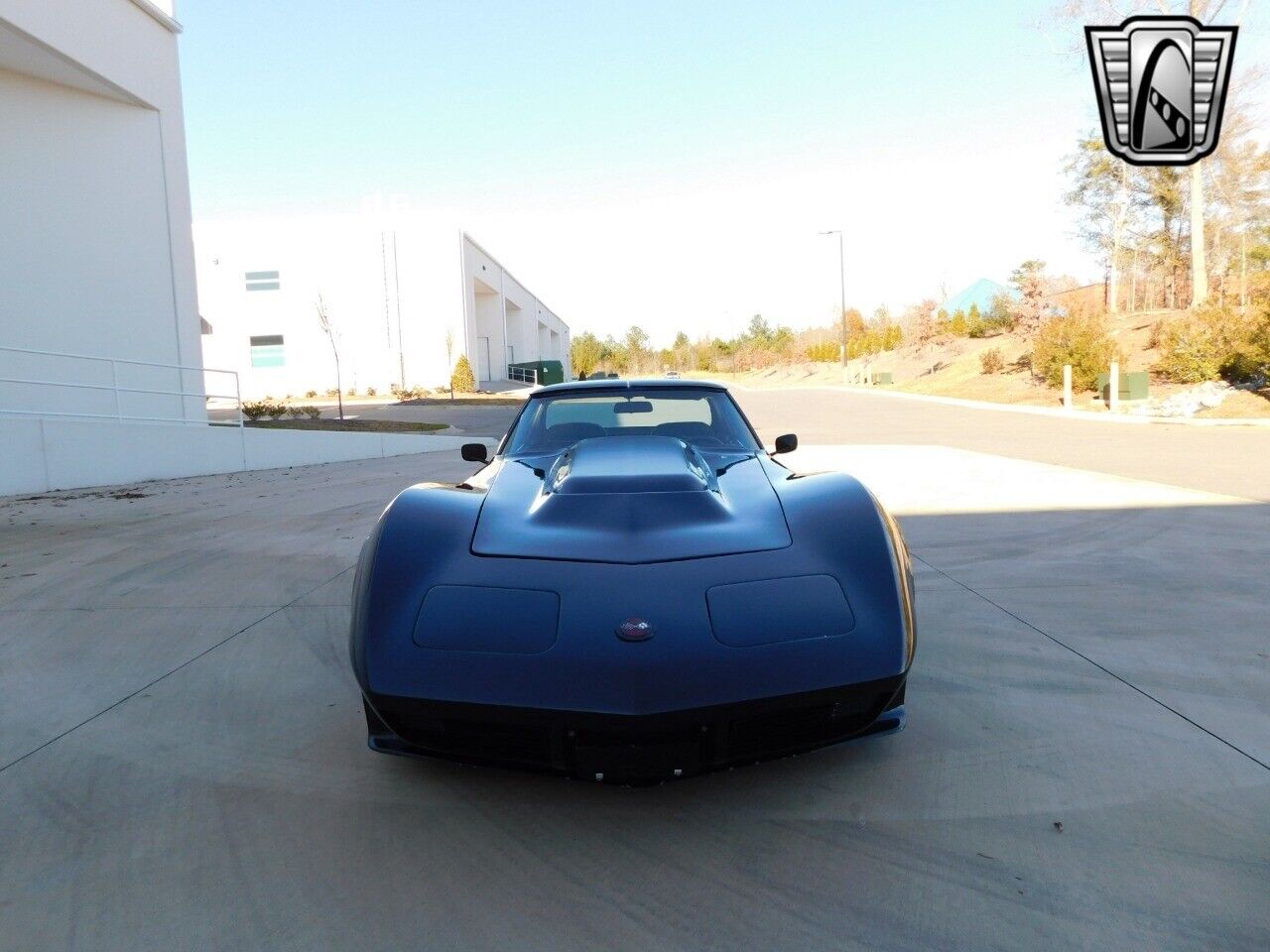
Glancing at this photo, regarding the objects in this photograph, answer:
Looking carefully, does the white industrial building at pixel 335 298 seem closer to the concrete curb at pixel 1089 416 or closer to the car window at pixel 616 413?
the concrete curb at pixel 1089 416

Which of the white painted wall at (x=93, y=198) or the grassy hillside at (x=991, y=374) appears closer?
the white painted wall at (x=93, y=198)

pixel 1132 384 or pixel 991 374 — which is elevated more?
pixel 991 374

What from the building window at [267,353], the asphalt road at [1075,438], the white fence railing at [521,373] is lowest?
the asphalt road at [1075,438]

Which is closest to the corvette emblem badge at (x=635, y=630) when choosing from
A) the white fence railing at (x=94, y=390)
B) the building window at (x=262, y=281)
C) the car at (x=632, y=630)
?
the car at (x=632, y=630)

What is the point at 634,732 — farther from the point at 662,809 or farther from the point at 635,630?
the point at 662,809

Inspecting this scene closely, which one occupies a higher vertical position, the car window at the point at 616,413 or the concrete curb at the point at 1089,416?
the car window at the point at 616,413

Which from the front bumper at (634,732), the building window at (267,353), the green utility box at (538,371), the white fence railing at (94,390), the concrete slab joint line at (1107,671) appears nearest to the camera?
the front bumper at (634,732)

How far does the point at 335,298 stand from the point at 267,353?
4201mm

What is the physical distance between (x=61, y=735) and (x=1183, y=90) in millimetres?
10203

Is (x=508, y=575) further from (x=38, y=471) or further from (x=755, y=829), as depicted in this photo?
(x=38, y=471)

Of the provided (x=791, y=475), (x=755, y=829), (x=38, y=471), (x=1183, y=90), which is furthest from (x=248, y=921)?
(x=1183, y=90)

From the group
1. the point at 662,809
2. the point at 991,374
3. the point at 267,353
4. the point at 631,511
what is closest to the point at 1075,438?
the point at 631,511

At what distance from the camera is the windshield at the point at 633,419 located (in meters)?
3.92

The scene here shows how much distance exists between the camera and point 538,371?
46.9m
